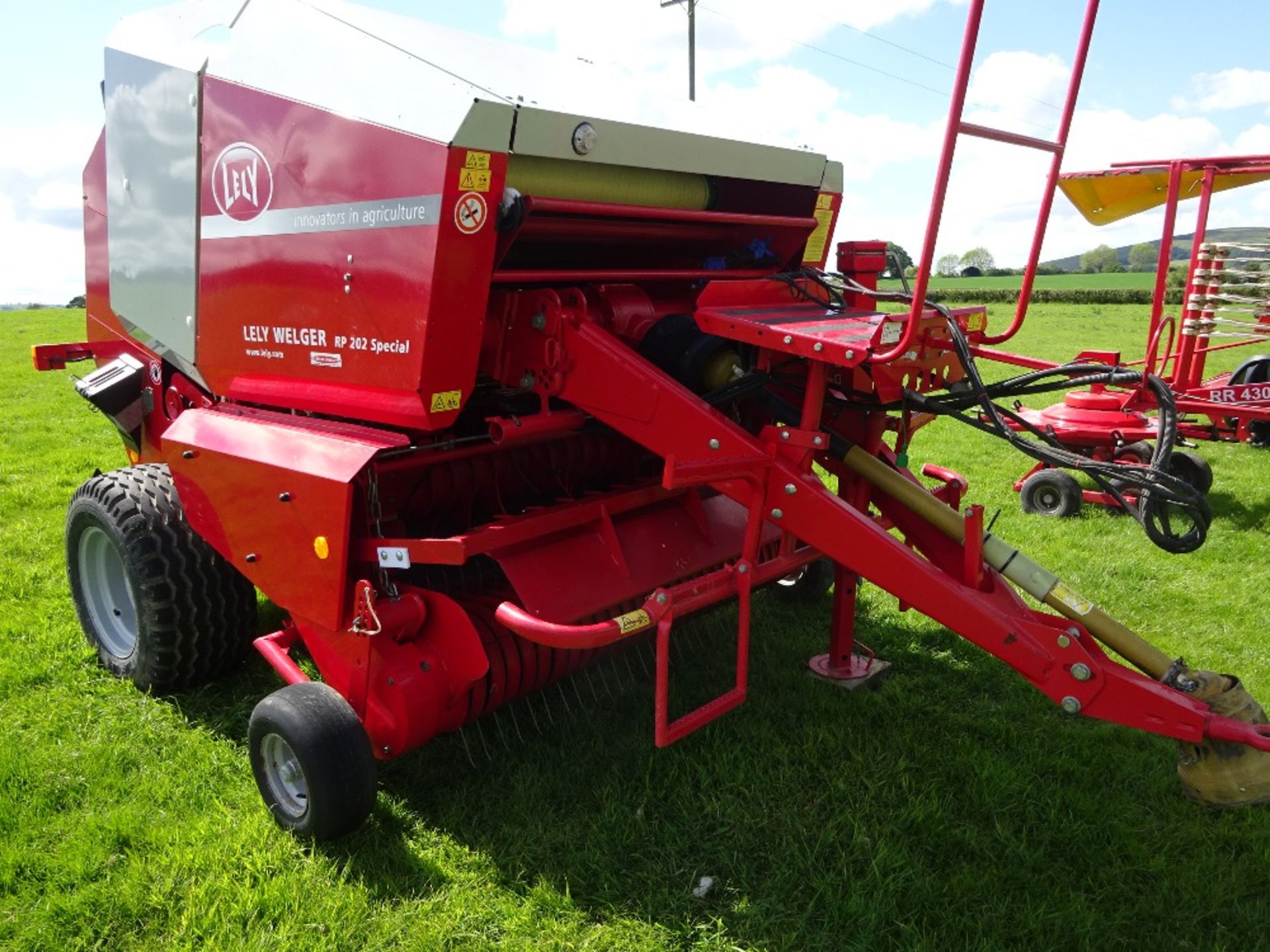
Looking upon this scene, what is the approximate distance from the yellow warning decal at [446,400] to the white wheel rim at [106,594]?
201 cm

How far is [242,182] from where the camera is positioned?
312 cm

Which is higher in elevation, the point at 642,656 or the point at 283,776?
the point at 642,656

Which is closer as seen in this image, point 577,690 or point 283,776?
point 283,776

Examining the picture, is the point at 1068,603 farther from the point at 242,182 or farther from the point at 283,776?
the point at 242,182

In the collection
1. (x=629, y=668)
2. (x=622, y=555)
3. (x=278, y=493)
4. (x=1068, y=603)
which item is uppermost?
(x=1068, y=603)

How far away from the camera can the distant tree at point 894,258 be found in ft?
12.6

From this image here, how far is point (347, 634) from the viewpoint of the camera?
3025 millimetres

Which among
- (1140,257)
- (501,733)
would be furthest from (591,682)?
(1140,257)

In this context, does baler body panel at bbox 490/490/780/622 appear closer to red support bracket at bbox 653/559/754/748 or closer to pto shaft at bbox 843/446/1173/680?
red support bracket at bbox 653/559/754/748

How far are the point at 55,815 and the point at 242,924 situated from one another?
92cm

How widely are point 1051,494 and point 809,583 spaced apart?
272 cm

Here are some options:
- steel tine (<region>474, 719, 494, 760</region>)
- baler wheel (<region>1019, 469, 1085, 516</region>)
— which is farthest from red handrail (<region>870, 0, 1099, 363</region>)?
baler wheel (<region>1019, 469, 1085, 516</region>)

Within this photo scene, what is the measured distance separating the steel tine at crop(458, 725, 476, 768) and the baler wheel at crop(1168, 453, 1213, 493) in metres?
5.50

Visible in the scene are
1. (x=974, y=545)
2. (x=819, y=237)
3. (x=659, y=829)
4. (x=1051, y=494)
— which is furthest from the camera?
(x=1051, y=494)
